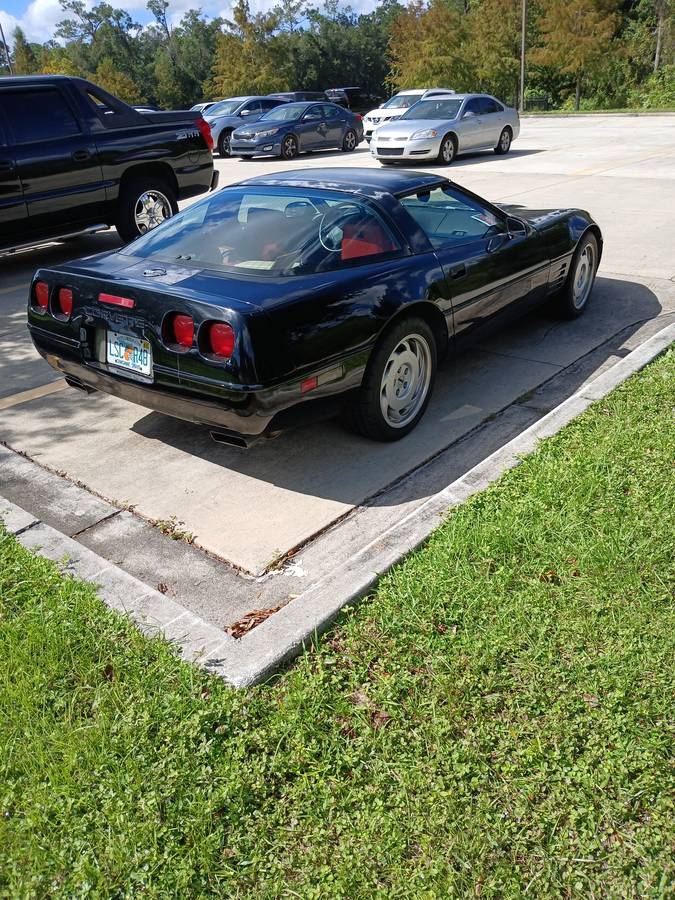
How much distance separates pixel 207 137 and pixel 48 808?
8.82 meters

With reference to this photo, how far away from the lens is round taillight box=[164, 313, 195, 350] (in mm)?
3662

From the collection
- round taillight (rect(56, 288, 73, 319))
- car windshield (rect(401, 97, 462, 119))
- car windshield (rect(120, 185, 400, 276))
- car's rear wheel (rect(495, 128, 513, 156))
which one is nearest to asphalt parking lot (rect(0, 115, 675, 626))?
round taillight (rect(56, 288, 73, 319))

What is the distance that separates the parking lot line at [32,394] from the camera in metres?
5.21

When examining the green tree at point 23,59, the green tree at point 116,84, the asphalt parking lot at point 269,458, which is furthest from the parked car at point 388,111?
the green tree at point 23,59

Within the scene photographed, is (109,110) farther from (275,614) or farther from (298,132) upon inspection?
(298,132)

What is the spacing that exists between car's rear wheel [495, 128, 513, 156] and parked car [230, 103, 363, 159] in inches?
185

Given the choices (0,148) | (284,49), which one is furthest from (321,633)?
(284,49)

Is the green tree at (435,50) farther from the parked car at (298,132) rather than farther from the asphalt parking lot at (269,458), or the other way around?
the asphalt parking lot at (269,458)

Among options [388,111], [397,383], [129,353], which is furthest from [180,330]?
[388,111]

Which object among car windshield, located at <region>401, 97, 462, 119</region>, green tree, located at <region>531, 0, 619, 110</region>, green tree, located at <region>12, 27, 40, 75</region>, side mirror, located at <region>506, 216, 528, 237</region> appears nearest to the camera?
side mirror, located at <region>506, 216, 528, 237</region>

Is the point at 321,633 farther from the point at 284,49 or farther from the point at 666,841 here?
the point at 284,49

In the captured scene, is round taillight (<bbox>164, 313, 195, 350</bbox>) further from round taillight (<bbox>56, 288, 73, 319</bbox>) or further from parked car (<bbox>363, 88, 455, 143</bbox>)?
parked car (<bbox>363, 88, 455, 143</bbox>)

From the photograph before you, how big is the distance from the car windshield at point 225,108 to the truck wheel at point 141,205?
47.6 feet

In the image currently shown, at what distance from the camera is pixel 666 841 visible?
2.13 meters
